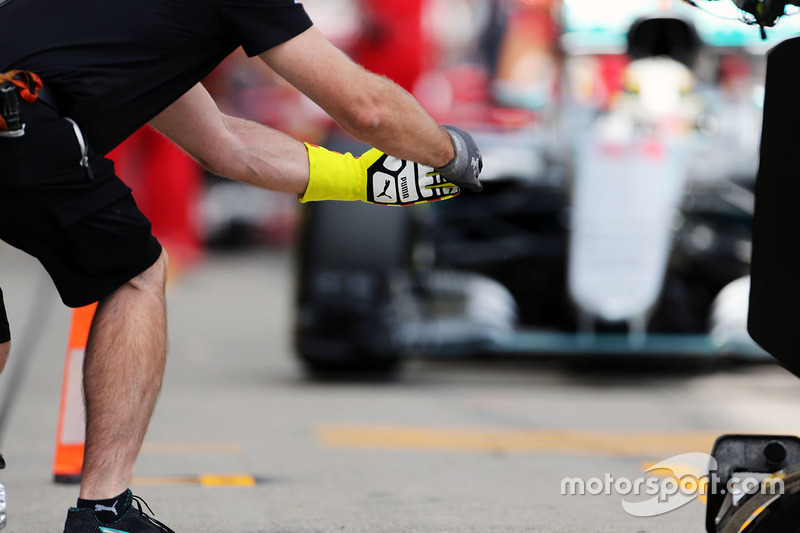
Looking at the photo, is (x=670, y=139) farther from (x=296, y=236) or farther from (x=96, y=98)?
(x=96, y=98)

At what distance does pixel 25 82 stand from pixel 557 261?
365 cm

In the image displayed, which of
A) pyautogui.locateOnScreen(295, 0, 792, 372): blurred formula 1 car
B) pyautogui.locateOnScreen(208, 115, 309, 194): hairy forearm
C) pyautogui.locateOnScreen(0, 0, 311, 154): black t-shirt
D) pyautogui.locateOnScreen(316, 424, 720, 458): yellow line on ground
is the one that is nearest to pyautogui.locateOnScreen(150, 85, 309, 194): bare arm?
pyautogui.locateOnScreen(208, 115, 309, 194): hairy forearm

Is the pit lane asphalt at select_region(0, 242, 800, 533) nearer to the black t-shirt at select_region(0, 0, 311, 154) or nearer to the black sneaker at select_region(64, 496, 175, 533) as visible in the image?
the black sneaker at select_region(64, 496, 175, 533)

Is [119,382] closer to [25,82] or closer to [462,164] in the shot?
[25,82]

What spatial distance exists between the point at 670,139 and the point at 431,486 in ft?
9.33

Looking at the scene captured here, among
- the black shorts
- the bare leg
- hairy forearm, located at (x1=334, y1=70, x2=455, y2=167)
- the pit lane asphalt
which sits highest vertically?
hairy forearm, located at (x1=334, y1=70, x2=455, y2=167)

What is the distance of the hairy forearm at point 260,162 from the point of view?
297 centimetres

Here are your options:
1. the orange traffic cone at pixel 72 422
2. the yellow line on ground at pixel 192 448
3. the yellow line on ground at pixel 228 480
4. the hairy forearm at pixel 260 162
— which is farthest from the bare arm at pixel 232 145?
the yellow line on ground at pixel 192 448

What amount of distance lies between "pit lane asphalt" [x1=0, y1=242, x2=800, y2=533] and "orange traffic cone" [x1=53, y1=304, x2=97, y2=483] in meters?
0.08

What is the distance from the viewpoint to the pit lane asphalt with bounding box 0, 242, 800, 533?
128 inches

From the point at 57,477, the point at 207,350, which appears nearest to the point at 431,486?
the point at 57,477

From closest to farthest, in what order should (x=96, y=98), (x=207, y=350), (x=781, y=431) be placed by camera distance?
(x=96, y=98)
(x=781, y=431)
(x=207, y=350)

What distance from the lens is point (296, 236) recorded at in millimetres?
5910

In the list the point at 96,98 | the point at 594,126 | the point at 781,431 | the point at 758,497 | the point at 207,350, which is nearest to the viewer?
the point at 758,497
